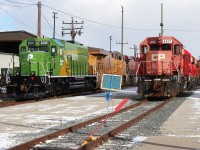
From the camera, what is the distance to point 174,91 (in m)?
22.1

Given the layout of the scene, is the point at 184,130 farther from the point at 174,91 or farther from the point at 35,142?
the point at 174,91

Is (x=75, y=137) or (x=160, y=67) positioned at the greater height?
(x=160, y=67)

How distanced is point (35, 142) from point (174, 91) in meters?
15.2

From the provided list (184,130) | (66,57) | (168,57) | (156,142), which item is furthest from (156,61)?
(156,142)

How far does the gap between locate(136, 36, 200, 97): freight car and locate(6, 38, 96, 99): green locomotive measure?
4984mm

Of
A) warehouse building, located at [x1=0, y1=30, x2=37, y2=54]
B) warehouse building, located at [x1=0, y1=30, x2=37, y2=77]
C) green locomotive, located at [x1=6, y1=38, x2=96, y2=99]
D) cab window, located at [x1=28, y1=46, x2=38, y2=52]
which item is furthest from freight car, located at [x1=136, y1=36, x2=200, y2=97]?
warehouse building, located at [x1=0, y1=30, x2=37, y2=54]

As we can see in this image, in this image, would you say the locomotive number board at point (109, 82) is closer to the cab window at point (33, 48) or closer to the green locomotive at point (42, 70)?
the green locomotive at point (42, 70)

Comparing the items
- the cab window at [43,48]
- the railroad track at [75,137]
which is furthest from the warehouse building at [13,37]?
the railroad track at [75,137]

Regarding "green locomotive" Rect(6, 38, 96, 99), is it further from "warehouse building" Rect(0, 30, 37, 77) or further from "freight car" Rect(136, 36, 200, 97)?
"warehouse building" Rect(0, 30, 37, 77)

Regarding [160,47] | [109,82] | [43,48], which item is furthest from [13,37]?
[109,82]

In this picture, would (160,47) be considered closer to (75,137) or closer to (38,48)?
(38,48)

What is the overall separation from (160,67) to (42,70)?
22.6 feet

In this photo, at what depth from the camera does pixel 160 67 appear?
21.9 meters

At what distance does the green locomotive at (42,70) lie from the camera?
21.3 m
